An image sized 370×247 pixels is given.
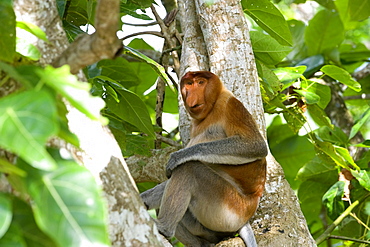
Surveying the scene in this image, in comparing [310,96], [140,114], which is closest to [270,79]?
[310,96]

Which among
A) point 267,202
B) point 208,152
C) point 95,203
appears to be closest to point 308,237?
point 267,202

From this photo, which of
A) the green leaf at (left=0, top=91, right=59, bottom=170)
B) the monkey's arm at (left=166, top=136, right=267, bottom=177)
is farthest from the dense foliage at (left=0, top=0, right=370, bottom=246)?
the monkey's arm at (left=166, top=136, right=267, bottom=177)

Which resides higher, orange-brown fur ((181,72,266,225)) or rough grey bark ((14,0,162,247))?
Result: rough grey bark ((14,0,162,247))

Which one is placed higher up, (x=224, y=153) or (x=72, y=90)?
(x=72, y=90)

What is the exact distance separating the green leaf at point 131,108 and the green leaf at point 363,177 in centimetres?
155

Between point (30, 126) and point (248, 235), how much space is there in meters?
2.01

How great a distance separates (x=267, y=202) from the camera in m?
2.86

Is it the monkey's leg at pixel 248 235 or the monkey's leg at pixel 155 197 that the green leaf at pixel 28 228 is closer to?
the monkey's leg at pixel 248 235

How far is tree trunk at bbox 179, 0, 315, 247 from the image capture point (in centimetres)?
280

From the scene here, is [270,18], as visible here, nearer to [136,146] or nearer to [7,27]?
[136,146]

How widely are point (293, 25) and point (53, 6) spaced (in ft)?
15.6

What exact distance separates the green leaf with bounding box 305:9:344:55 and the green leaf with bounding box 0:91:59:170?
4802 mm

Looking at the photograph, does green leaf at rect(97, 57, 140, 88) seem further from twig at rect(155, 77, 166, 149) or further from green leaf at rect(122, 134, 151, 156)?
green leaf at rect(122, 134, 151, 156)

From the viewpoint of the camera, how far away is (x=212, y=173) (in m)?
2.96
